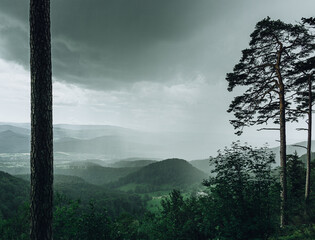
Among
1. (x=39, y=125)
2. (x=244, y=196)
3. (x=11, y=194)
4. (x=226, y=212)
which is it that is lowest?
(x=11, y=194)

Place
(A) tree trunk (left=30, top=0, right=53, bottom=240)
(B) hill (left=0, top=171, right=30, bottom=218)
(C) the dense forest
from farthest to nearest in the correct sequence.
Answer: (B) hill (left=0, top=171, right=30, bottom=218), (C) the dense forest, (A) tree trunk (left=30, top=0, right=53, bottom=240)

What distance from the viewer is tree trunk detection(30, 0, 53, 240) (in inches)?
161

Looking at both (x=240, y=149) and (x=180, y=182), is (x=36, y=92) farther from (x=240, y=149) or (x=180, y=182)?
(x=180, y=182)

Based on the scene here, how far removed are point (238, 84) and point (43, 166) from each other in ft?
39.7

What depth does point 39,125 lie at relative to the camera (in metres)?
4.11

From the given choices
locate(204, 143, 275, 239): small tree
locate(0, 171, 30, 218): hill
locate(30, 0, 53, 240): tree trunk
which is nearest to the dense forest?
locate(204, 143, 275, 239): small tree

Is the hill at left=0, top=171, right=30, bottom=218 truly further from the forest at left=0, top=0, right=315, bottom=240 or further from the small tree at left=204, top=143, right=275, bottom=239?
the small tree at left=204, top=143, right=275, bottom=239

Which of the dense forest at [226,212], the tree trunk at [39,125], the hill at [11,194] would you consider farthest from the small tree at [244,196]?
the hill at [11,194]

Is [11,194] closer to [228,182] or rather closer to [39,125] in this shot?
[39,125]

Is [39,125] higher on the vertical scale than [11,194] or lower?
higher

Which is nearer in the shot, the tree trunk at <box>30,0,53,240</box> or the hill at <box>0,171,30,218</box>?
the tree trunk at <box>30,0,53,240</box>

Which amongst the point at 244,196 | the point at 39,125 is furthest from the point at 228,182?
the point at 39,125

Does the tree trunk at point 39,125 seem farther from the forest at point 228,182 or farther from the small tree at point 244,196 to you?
the small tree at point 244,196

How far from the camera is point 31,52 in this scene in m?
4.16
